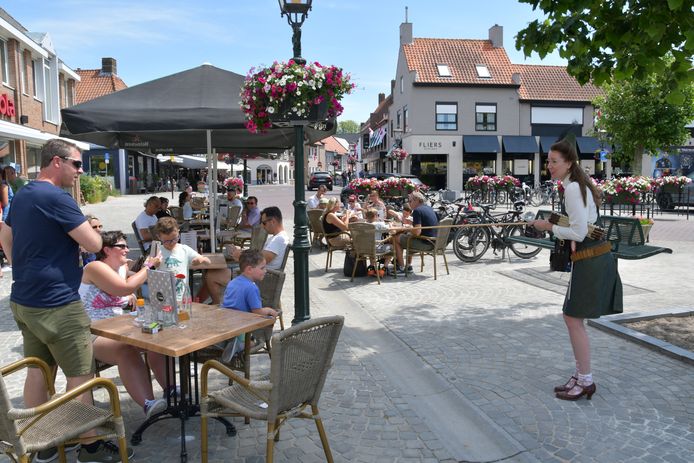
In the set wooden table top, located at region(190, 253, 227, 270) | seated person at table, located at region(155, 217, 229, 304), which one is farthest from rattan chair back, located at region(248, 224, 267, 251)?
seated person at table, located at region(155, 217, 229, 304)

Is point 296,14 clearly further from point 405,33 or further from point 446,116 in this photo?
point 405,33

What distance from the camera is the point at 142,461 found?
362 centimetres

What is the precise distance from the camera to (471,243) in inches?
444

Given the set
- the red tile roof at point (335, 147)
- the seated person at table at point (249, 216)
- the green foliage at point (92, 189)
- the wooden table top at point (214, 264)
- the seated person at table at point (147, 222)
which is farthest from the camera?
the red tile roof at point (335, 147)

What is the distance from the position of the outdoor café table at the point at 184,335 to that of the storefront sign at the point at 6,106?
63.7 ft

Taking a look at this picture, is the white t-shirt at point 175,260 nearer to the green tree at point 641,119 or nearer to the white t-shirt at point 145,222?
the white t-shirt at point 145,222

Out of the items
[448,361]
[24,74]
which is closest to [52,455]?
[448,361]

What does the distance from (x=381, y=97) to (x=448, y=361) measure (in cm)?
6943

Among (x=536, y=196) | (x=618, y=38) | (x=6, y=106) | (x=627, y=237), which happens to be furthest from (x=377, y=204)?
(x=536, y=196)

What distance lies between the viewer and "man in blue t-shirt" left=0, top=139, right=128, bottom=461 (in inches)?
126

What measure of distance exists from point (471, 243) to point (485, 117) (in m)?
31.3

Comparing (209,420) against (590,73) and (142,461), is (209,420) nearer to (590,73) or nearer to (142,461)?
(142,461)

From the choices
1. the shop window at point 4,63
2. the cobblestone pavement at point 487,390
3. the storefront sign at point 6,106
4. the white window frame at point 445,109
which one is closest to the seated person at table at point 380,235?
the cobblestone pavement at point 487,390

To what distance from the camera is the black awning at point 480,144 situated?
4038 centimetres
